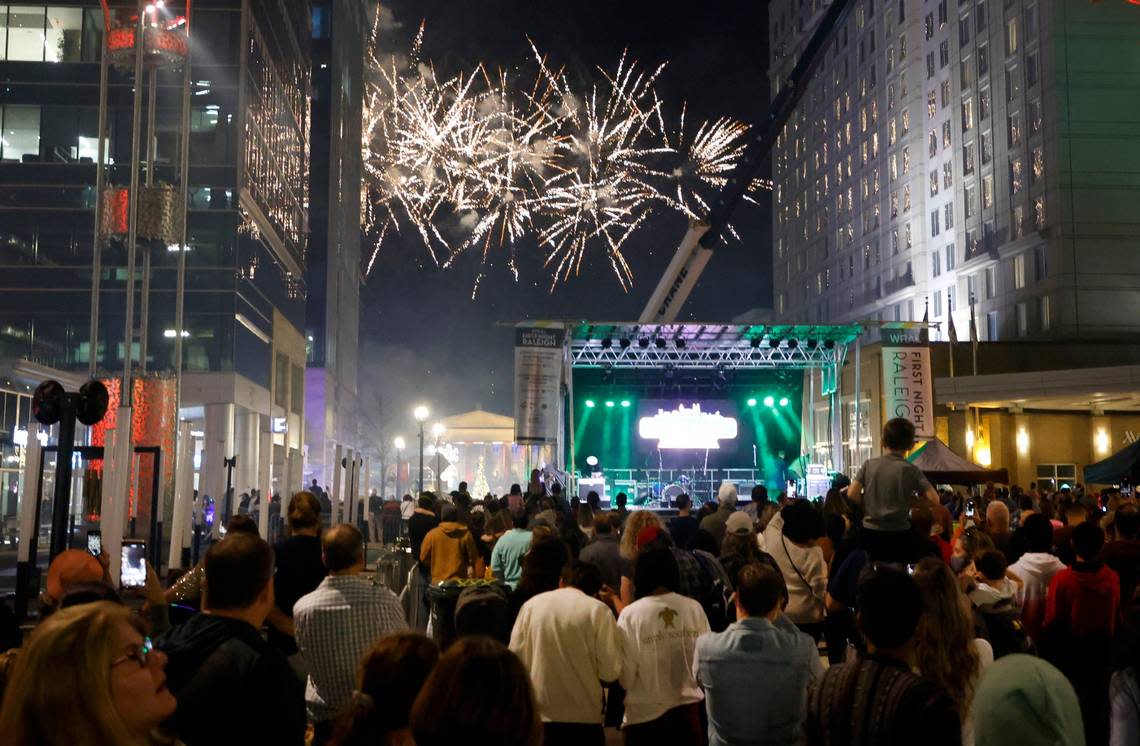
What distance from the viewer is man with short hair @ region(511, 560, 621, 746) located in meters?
5.59

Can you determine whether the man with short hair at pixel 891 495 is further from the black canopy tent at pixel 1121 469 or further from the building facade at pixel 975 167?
the building facade at pixel 975 167

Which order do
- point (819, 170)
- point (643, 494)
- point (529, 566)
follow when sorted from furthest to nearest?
point (819, 170) < point (643, 494) < point (529, 566)

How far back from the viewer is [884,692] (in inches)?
145

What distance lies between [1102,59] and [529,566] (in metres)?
48.2

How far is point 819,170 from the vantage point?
76500 millimetres

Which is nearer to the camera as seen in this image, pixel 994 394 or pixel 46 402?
pixel 46 402

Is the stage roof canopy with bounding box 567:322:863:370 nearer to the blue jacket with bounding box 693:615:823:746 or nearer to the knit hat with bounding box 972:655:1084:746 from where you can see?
the blue jacket with bounding box 693:615:823:746

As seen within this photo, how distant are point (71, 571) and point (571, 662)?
8.19 ft

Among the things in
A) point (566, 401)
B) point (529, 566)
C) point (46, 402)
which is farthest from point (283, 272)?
point (529, 566)

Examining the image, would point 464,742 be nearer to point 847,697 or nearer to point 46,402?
point 847,697

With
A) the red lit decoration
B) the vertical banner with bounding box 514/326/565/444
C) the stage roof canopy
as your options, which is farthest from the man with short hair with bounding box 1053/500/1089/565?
the stage roof canopy

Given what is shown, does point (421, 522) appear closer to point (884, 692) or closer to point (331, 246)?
point (884, 692)

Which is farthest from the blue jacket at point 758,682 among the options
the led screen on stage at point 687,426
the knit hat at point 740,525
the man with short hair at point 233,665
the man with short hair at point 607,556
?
the led screen on stage at point 687,426

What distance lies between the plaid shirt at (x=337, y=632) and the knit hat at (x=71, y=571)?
1.01m
